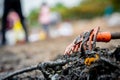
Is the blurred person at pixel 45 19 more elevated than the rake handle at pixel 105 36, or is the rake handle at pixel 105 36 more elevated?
the rake handle at pixel 105 36

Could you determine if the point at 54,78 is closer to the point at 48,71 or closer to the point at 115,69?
the point at 48,71

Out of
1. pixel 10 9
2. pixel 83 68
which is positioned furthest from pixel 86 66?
pixel 10 9

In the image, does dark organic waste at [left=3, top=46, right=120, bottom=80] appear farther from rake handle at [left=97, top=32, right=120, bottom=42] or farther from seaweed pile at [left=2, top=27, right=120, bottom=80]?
rake handle at [left=97, top=32, right=120, bottom=42]

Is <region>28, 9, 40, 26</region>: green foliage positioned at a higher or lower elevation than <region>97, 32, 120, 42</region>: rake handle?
lower

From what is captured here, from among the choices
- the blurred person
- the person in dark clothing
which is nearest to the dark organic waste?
the person in dark clothing

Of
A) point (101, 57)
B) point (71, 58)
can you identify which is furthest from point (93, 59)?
point (71, 58)

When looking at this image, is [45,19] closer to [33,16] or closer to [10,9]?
[10,9]

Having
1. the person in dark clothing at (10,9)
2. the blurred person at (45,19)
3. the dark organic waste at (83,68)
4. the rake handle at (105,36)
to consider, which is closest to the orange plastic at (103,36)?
the rake handle at (105,36)

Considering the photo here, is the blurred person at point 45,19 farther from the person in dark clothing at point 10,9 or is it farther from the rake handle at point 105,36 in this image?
the rake handle at point 105,36
